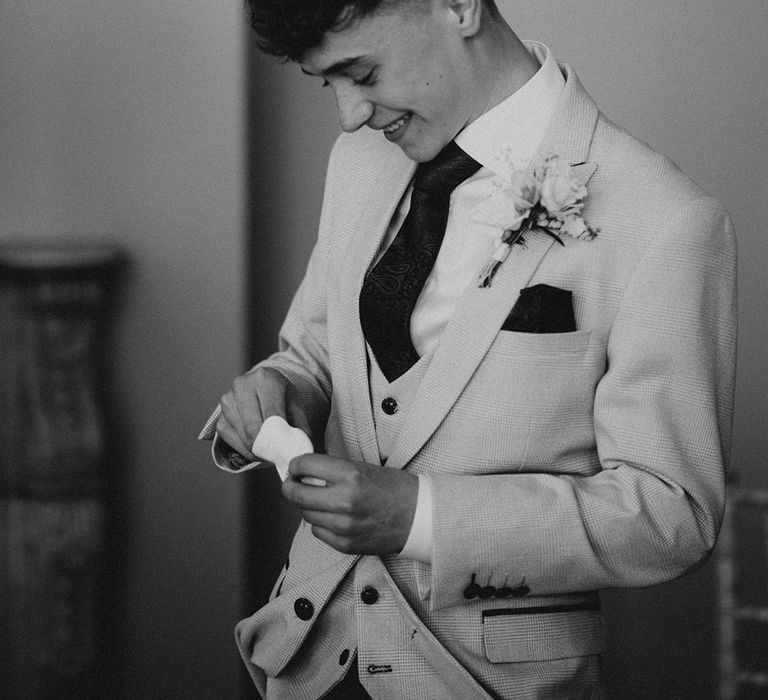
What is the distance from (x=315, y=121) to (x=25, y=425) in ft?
3.80

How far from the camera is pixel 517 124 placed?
5.24 feet

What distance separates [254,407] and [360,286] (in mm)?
252

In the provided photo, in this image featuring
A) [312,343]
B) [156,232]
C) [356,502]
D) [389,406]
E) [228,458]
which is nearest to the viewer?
[356,502]

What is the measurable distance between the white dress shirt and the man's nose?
0.16m

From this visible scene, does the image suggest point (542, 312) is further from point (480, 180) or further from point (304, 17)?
point (304, 17)

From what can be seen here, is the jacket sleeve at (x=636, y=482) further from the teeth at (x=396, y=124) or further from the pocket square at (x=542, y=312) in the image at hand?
the teeth at (x=396, y=124)

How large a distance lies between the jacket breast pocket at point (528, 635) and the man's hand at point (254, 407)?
1.37ft

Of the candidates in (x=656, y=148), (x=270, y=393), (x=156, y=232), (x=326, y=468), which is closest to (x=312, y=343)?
(x=270, y=393)

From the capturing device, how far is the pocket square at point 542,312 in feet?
4.83

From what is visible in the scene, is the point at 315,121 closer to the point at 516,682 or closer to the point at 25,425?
the point at 25,425

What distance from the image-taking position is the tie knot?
163 centimetres

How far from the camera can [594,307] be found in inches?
57.7

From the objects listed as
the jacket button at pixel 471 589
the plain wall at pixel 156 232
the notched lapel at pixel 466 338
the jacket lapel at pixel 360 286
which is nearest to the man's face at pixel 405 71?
the jacket lapel at pixel 360 286

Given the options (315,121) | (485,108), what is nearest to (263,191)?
(315,121)
